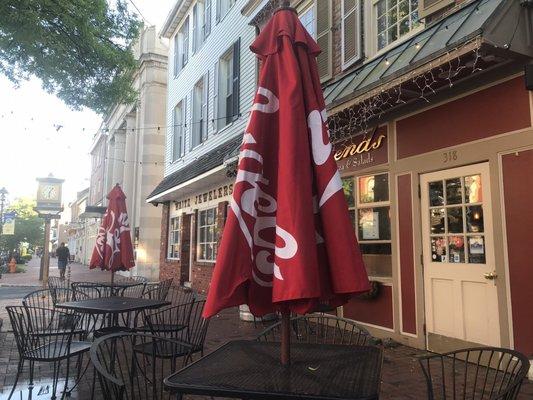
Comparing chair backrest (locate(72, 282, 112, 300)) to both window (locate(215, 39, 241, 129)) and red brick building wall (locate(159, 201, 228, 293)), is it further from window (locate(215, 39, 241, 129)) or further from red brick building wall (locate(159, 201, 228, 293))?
window (locate(215, 39, 241, 129))

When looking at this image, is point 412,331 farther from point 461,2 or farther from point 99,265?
point 99,265

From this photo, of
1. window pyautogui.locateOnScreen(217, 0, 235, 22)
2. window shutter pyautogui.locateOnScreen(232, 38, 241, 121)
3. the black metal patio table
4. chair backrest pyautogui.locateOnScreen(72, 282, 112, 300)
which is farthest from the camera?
window pyautogui.locateOnScreen(217, 0, 235, 22)

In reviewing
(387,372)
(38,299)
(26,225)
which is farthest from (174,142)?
(26,225)

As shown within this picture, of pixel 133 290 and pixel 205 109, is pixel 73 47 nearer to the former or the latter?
pixel 133 290

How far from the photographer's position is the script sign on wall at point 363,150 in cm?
713

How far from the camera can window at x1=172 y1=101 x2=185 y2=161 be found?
1736 centimetres

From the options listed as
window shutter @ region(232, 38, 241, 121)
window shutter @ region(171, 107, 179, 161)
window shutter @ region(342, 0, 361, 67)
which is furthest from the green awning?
window shutter @ region(171, 107, 179, 161)

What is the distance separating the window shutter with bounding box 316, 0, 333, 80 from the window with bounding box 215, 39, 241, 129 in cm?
414

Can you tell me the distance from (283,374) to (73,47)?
8.54 m

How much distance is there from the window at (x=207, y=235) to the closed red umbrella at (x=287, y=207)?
1120 cm

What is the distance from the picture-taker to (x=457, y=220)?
229 inches

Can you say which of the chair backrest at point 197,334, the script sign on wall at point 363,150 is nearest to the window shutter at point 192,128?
the script sign on wall at point 363,150

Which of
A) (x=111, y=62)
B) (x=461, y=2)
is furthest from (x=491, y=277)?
(x=111, y=62)

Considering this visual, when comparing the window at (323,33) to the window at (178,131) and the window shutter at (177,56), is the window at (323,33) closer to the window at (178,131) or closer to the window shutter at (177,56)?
the window at (178,131)
